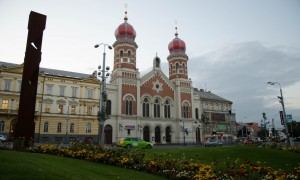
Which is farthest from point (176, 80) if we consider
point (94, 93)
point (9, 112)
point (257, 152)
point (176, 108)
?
point (257, 152)

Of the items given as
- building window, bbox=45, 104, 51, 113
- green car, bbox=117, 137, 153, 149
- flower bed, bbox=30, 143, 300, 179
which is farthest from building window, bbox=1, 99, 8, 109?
flower bed, bbox=30, 143, 300, 179

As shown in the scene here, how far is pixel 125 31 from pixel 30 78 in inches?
1537

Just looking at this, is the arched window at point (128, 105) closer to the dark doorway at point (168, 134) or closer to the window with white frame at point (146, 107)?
the window with white frame at point (146, 107)

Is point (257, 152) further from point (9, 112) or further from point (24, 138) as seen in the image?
point (9, 112)

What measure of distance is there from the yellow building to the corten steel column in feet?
80.3

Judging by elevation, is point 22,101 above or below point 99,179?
above

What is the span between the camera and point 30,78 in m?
18.2

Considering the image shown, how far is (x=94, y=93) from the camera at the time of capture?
48875 mm

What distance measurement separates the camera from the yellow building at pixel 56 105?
40469 mm

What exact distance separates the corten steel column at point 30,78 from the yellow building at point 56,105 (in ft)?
80.3

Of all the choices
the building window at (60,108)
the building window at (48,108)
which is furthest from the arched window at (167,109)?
the building window at (48,108)

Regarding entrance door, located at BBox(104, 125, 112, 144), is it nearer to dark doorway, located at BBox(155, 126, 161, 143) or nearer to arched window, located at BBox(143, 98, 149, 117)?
arched window, located at BBox(143, 98, 149, 117)

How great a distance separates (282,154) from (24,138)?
61.3 ft

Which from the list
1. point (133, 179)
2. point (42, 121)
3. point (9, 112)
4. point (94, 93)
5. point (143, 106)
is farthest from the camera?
point (143, 106)
